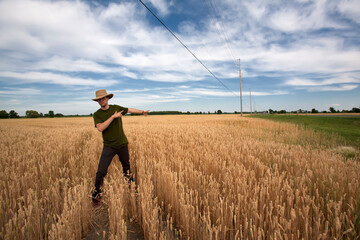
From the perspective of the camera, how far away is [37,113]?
8412 cm

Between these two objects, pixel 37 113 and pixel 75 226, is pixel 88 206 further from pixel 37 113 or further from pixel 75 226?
pixel 37 113

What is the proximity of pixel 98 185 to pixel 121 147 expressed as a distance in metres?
0.85

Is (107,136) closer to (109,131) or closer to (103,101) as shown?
(109,131)

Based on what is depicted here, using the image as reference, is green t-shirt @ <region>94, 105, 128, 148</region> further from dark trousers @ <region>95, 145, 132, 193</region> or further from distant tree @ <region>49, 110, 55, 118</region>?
distant tree @ <region>49, 110, 55, 118</region>

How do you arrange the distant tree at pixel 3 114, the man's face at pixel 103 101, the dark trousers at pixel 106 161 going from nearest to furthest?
the dark trousers at pixel 106 161 < the man's face at pixel 103 101 < the distant tree at pixel 3 114

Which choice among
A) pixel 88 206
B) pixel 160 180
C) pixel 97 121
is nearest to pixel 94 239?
pixel 88 206

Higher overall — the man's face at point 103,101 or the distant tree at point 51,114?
the distant tree at point 51,114

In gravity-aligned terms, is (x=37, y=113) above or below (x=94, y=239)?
above

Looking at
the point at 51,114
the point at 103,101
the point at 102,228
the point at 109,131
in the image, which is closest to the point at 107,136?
the point at 109,131

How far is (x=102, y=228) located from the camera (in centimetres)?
252

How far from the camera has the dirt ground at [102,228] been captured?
91.4 inches

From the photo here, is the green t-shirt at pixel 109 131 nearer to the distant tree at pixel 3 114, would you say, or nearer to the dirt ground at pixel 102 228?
the dirt ground at pixel 102 228

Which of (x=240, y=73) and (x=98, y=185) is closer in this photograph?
(x=98, y=185)

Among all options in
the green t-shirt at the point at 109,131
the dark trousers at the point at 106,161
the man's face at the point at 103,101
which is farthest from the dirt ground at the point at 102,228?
the man's face at the point at 103,101
